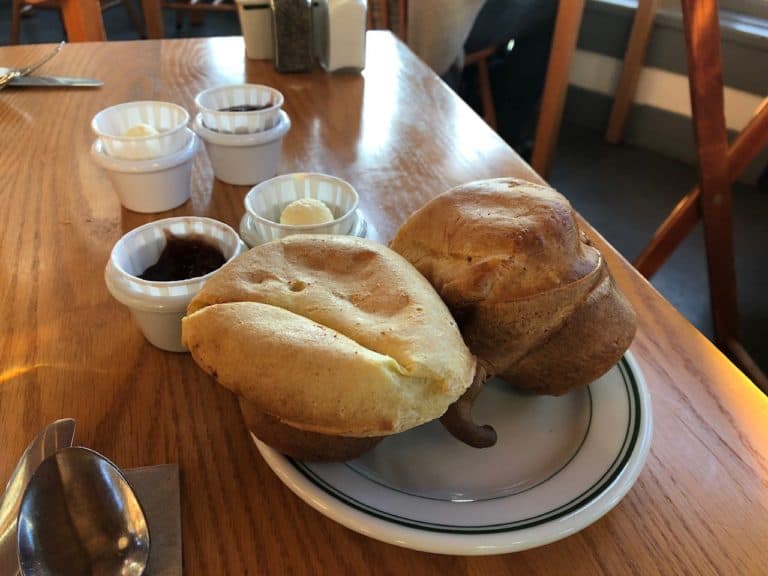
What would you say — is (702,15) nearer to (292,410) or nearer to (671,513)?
(671,513)

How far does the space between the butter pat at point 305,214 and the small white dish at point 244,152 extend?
0.19 m

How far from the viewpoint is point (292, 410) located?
366 mm

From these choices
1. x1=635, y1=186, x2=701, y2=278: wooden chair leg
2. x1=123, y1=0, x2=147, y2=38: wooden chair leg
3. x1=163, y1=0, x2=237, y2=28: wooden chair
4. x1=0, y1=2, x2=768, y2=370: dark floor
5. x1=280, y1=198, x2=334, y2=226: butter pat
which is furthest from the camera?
x1=123, y1=0, x2=147, y2=38: wooden chair leg

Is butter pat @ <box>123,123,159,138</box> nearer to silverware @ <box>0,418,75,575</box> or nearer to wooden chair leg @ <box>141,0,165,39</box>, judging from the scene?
silverware @ <box>0,418,75,575</box>

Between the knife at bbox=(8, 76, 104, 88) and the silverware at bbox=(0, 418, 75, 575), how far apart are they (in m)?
0.79

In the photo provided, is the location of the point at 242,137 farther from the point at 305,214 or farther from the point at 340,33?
the point at 340,33

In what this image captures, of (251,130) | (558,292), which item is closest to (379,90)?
(251,130)

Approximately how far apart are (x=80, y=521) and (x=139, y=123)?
54cm

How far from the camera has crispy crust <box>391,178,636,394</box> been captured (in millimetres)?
441

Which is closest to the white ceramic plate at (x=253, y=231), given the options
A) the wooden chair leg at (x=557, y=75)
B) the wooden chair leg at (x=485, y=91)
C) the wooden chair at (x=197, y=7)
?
the wooden chair leg at (x=557, y=75)

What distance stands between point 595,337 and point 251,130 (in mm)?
543

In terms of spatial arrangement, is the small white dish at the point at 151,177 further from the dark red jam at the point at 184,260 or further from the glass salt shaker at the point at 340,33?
the glass salt shaker at the point at 340,33

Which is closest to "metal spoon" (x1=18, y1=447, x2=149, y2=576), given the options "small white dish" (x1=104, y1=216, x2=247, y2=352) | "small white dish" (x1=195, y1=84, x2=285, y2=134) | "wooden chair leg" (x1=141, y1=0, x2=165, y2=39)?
"small white dish" (x1=104, y1=216, x2=247, y2=352)

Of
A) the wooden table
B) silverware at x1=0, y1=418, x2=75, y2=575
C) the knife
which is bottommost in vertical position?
the wooden table
